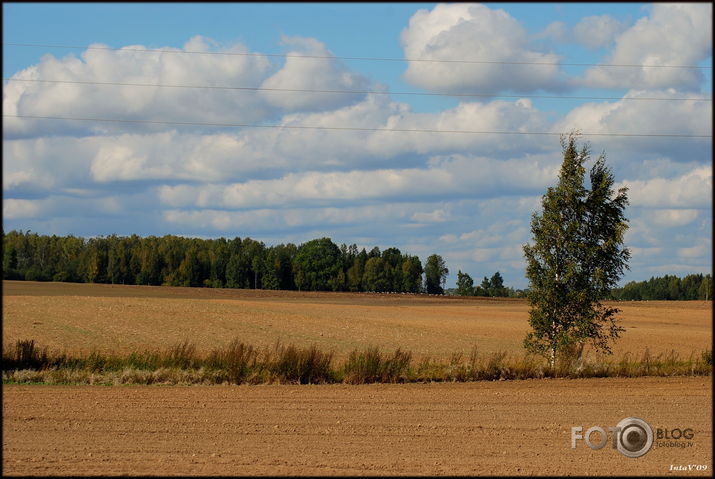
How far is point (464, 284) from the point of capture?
600 ft

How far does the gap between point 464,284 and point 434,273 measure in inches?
459

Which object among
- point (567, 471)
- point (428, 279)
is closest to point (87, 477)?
point (567, 471)

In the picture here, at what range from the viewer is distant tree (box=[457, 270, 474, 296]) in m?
178

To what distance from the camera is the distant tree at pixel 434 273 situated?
170525mm

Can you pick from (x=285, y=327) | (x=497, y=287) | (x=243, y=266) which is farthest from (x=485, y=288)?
(x=285, y=327)

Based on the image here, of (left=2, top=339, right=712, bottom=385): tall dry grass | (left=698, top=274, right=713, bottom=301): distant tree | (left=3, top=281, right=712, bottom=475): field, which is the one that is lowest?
(left=3, top=281, right=712, bottom=475): field

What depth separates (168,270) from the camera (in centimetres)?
14838

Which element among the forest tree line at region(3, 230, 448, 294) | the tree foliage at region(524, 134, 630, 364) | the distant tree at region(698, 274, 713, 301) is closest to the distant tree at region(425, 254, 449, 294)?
Result: the forest tree line at region(3, 230, 448, 294)

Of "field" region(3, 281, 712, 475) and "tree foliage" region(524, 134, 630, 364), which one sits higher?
"tree foliage" region(524, 134, 630, 364)

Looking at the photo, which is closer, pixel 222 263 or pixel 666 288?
pixel 222 263

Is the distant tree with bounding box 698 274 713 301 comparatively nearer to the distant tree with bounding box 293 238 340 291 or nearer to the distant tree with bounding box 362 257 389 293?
the distant tree with bounding box 362 257 389 293

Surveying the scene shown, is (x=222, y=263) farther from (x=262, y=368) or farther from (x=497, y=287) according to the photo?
(x=262, y=368)

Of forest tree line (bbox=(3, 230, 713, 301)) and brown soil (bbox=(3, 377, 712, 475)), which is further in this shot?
forest tree line (bbox=(3, 230, 713, 301))

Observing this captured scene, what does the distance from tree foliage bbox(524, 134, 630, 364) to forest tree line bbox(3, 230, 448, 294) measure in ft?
380
